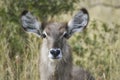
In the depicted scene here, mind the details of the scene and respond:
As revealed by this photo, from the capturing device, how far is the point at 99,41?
38.9 feet

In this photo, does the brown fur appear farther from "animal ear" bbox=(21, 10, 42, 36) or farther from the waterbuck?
"animal ear" bbox=(21, 10, 42, 36)

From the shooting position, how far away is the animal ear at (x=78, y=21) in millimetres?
8656

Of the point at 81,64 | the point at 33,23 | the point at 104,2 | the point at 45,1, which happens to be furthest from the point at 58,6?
the point at 104,2

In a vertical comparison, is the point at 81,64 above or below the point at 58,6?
below

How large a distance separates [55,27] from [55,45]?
328 millimetres

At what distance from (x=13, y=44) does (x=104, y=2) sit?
8015 mm

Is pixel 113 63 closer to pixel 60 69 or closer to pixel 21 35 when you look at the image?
pixel 21 35

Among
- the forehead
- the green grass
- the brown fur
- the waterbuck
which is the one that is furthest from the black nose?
the green grass

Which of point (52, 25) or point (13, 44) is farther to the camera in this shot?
point (13, 44)

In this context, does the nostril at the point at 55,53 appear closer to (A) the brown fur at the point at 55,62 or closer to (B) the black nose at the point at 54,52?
(B) the black nose at the point at 54,52

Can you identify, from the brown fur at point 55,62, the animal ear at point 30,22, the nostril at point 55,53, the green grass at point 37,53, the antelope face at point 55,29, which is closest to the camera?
the nostril at point 55,53

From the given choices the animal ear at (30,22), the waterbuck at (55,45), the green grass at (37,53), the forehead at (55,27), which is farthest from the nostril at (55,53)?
the green grass at (37,53)

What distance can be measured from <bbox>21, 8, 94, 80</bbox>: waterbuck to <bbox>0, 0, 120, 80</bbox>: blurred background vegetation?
41.4 inches

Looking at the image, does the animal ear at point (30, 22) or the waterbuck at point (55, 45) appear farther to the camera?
the animal ear at point (30, 22)
